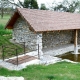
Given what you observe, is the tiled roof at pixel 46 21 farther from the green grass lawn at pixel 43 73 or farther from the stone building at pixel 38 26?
the green grass lawn at pixel 43 73

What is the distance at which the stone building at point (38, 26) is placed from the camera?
14297 mm

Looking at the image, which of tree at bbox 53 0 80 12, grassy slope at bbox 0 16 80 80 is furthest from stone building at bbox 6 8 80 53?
tree at bbox 53 0 80 12

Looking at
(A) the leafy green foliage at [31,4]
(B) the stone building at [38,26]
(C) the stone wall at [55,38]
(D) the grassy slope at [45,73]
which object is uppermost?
(A) the leafy green foliage at [31,4]

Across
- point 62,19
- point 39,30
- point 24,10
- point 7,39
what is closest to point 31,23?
point 39,30

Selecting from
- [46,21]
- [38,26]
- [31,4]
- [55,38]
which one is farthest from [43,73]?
[31,4]

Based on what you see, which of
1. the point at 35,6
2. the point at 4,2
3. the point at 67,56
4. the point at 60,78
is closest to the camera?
the point at 60,78

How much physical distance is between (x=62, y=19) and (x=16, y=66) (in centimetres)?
907

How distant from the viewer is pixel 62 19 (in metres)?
18.0

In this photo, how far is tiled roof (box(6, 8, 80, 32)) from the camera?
14.3m

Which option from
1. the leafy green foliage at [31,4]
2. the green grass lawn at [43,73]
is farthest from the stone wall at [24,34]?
the leafy green foliage at [31,4]

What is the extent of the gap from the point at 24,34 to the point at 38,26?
71.8 inches

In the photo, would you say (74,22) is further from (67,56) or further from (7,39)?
(7,39)

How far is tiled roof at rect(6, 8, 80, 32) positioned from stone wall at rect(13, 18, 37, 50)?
2.50ft

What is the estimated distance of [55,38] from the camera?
18609 mm
